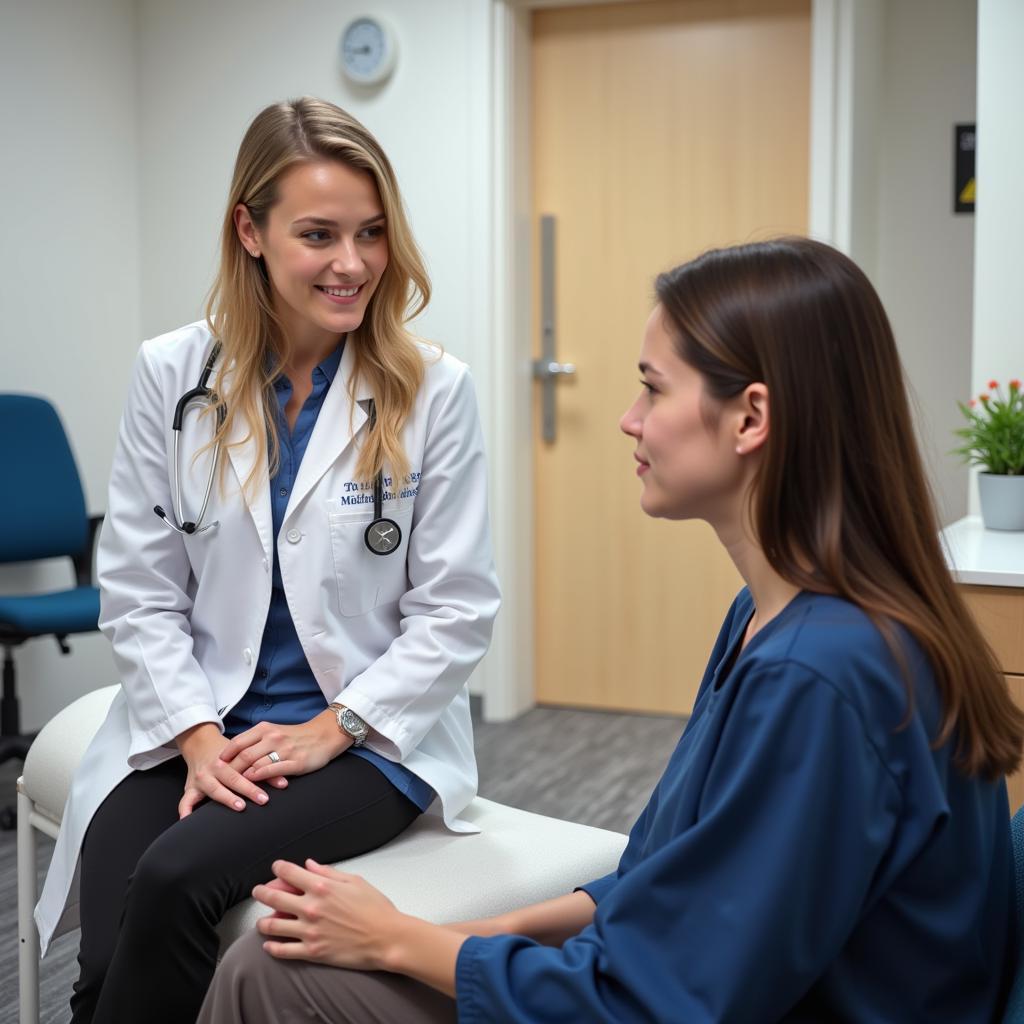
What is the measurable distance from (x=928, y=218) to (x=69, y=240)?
251cm

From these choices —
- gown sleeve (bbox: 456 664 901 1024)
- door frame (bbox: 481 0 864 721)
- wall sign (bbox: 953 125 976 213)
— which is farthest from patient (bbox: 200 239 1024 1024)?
wall sign (bbox: 953 125 976 213)

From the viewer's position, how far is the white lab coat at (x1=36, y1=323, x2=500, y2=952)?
5.13ft

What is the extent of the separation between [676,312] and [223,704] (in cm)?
82

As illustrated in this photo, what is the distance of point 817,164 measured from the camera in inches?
137

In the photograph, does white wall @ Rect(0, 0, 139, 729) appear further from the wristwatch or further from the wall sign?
the wall sign

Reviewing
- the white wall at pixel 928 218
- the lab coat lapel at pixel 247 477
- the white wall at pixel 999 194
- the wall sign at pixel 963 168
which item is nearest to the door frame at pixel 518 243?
the white wall at pixel 928 218

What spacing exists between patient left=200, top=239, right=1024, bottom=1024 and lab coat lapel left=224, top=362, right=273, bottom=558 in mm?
610

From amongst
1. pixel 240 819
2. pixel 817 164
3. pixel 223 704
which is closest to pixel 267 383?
pixel 223 704

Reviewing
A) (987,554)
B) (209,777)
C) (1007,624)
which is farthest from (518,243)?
(209,777)

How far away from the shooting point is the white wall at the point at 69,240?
3723 millimetres

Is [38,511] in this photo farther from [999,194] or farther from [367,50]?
[999,194]

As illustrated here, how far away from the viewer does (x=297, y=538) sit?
1.59m

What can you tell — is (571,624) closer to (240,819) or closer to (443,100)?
(443,100)

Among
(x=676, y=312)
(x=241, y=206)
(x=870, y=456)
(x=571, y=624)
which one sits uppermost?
(x=241, y=206)
